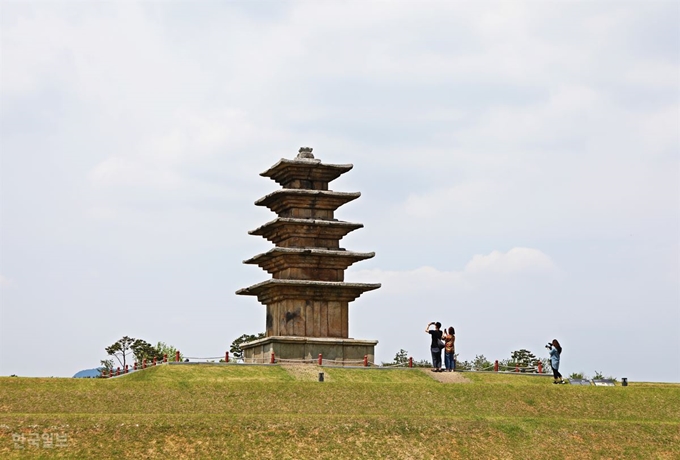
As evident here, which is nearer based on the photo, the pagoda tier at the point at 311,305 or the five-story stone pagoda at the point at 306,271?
the five-story stone pagoda at the point at 306,271

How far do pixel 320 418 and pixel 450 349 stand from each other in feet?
46.7

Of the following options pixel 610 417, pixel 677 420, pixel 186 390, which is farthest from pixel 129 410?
pixel 677 420

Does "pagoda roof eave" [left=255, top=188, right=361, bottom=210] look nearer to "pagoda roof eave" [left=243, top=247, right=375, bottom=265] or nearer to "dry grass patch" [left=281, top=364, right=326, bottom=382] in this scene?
"pagoda roof eave" [left=243, top=247, right=375, bottom=265]

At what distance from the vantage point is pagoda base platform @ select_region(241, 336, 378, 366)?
49094 mm

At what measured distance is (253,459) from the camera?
27641mm

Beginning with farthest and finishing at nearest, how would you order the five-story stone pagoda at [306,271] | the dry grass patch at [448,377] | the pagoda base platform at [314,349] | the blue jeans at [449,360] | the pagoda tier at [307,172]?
the pagoda tier at [307,172]
the five-story stone pagoda at [306,271]
the pagoda base platform at [314,349]
the blue jeans at [449,360]
the dry grass patch at [448,377]

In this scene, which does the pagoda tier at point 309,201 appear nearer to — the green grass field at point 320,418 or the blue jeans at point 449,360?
the blue jeans at point 449,360

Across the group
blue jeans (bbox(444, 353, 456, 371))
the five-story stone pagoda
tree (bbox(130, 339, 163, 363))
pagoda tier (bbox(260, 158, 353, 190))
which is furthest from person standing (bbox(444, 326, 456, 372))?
tree (bbox(130, 339, 163, 363))

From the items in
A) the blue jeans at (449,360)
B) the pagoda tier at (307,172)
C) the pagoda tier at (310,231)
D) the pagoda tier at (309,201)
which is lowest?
the blue jeans at (449,360)

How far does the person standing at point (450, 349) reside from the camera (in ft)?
145

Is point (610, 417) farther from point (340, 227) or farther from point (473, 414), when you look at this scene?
point (340, 227)

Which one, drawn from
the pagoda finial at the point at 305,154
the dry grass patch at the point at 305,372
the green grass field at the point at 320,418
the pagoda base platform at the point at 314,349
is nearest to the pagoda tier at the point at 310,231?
the pagoda finial at the point at 305,154

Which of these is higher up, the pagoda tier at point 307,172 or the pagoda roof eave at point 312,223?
the pagoda tier at point 307,172

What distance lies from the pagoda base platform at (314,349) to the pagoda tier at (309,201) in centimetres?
717
